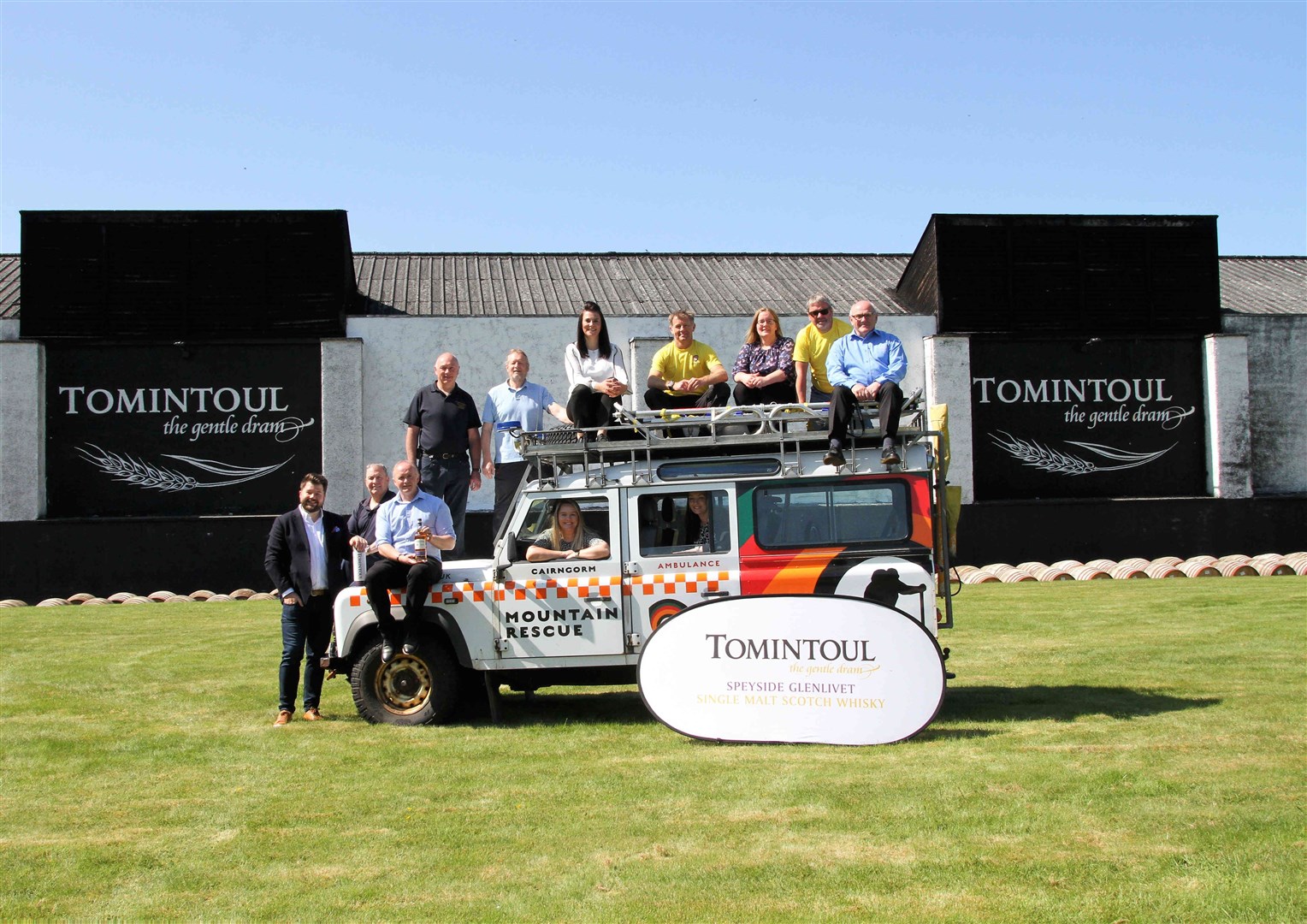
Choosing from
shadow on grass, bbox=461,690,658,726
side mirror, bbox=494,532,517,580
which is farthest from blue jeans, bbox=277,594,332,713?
side mirror, bbox=494,532,517,580

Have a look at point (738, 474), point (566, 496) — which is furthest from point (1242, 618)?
point (566, 496)

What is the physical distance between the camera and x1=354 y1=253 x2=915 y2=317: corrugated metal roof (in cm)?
2753

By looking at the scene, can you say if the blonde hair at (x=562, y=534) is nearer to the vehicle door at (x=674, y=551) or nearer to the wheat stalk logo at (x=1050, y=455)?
the vehicle door at (x=674, y=551)

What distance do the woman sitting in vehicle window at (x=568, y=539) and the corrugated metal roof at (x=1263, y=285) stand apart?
24.1 meters

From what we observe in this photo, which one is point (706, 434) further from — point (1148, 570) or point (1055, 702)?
point (1148, 570)

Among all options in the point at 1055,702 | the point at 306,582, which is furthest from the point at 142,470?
the point at 1055,702

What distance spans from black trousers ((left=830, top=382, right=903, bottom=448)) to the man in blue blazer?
12.8 ft

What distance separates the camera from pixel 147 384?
24078 mm

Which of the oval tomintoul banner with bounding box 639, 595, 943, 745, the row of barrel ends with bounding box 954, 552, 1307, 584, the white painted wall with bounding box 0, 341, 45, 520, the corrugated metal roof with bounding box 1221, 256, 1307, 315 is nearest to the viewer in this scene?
the oval tomintoul banner with bounding box 639, 595, 943, 745

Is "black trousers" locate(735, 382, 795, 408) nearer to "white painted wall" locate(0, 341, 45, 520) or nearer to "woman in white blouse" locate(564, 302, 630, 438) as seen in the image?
"woman in white blouse" locate(564, 302, 630, 438)

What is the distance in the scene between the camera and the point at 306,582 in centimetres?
905

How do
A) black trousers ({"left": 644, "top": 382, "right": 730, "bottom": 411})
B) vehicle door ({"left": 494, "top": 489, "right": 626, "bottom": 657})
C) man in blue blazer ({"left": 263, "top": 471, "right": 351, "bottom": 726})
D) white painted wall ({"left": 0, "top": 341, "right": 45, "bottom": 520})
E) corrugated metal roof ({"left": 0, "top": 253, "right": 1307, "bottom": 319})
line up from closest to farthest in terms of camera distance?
vehicle door ({"left": 494, "top": 489, "right": 626, "bottom": 657}) → man in blue blazer ({"left": 263, "top": 471, "right": 351, "bottom": 726}) → black trousers ({"left": 644, "top": 382, "right": 730, "bottom": 411}) → white painted wall ({"left": 0, "top": 341, "right": 45, "bottom": 520}) → corrugated metal roof ({"left": 0, "top": 253, "right": 1307, "bottom": 319})

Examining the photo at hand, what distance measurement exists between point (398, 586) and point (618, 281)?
21.8 m

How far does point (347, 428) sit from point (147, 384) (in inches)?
161
